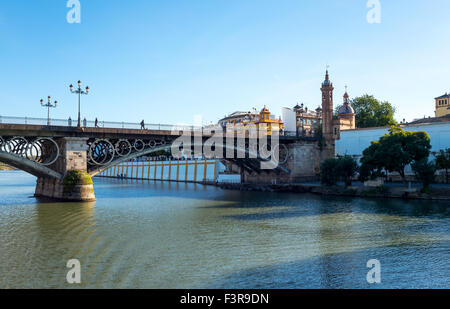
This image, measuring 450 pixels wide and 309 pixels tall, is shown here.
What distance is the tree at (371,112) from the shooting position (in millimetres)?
74625

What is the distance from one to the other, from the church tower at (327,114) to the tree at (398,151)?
19.2m

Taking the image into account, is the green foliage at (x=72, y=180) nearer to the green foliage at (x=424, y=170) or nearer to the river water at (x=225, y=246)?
the river water at (x=225, y=246)

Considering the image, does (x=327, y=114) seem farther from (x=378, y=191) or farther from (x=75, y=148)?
(x=75, y=148)

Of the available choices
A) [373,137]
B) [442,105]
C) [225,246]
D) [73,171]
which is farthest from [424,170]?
[442,105]

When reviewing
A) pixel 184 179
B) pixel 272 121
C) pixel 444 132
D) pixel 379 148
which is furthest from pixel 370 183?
pixel 184 179

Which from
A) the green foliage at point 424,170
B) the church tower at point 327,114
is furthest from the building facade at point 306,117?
the green foliage at point 424,170

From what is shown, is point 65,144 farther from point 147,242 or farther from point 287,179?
point 287,179

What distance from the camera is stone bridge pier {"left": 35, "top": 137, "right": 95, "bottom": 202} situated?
33688 millimetres

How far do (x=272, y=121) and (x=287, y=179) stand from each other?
30.5 ft

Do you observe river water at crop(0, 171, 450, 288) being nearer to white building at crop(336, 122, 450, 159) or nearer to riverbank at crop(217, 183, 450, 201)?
riverbank at crop(217, 183, 450, 201)

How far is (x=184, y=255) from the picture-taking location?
55.7 feet

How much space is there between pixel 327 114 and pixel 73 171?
38022 mm

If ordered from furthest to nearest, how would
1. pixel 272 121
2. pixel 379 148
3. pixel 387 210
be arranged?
pixel 272 121, pixel 379 148, pixel 387 210
